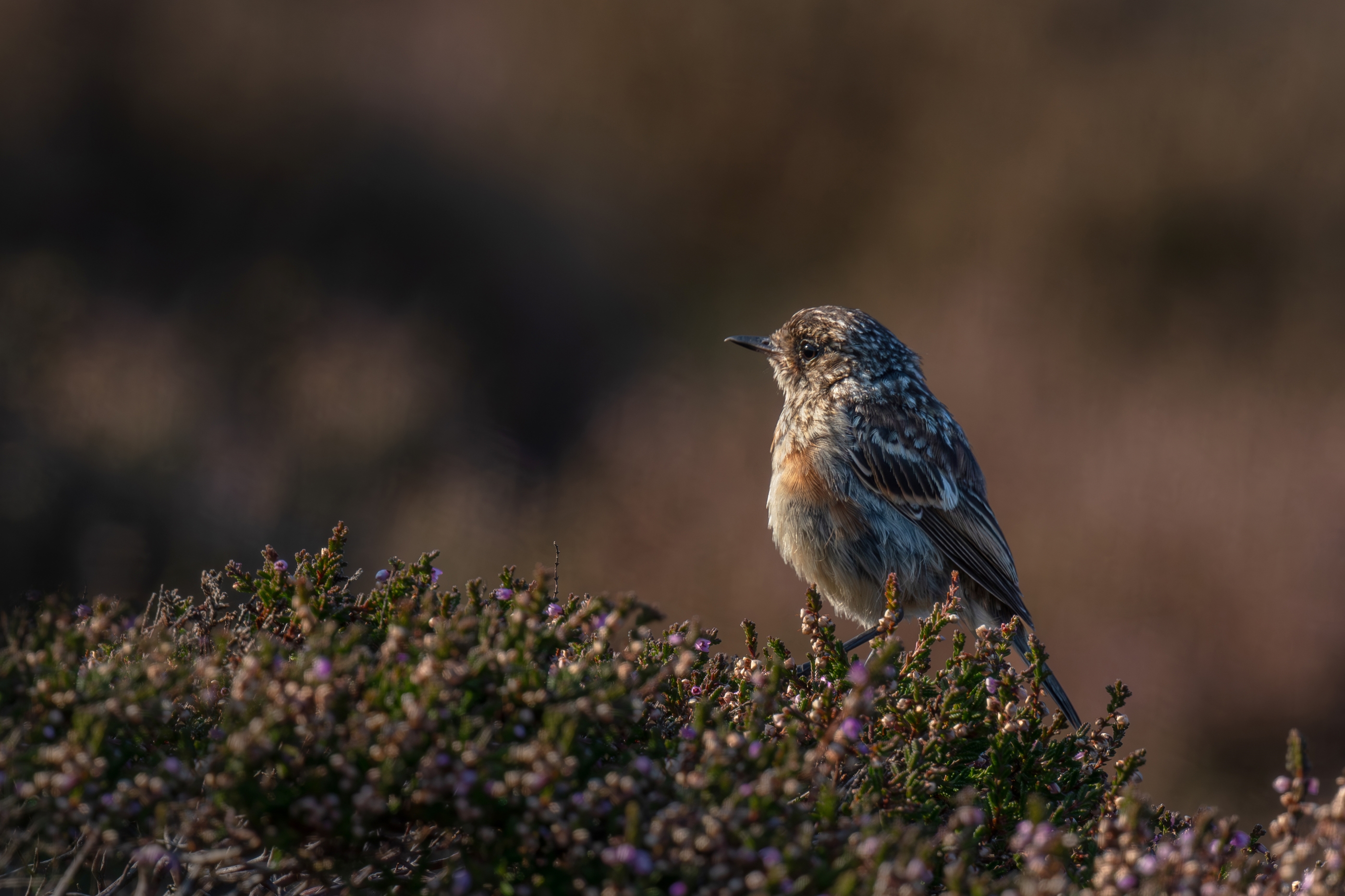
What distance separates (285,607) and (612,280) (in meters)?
12.7

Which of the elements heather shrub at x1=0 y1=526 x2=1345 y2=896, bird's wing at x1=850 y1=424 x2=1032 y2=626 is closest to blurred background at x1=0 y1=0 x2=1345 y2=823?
bird's wing at x1=850 y1=424 x2=1032 y2=626

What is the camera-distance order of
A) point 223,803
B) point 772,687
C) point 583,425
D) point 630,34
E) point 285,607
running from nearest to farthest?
point 223,803
point 772,687
point 285,607
point 583,425
point 630,34

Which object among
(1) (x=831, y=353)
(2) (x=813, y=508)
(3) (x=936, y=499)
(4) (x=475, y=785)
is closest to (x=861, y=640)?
(2) (x=813, y=508)

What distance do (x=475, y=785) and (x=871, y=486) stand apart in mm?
3754

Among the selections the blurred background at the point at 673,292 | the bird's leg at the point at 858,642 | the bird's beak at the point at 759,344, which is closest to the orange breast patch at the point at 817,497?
the bird's leg at the point at 858,642

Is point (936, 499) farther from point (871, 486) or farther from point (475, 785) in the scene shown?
point (475, 785)

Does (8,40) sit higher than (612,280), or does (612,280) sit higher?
(8,40)

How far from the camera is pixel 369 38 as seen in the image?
16.7 m

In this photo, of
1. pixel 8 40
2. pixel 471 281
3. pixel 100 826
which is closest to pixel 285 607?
pixel 100 826

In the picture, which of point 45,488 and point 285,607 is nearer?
point 285,607

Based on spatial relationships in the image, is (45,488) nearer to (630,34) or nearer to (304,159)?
(304,159)

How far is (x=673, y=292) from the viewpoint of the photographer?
15328 mm

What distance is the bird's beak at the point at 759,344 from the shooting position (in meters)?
6.04

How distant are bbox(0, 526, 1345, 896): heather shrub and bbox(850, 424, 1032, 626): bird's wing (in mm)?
2729
